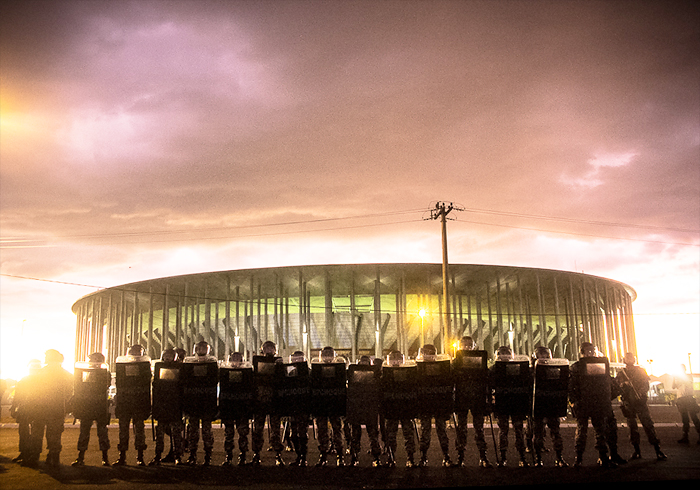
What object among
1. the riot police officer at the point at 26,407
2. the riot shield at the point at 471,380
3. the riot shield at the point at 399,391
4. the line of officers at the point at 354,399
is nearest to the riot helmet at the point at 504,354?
the line of officers at the point at 354,399

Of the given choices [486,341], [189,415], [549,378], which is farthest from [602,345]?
[189,415]

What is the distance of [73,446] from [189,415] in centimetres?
599

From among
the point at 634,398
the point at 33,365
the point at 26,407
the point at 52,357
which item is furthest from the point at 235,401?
the point at 634,398

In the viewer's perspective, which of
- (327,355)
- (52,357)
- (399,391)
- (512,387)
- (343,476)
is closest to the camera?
(343,476)

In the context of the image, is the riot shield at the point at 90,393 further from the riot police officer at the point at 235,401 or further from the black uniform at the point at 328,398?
the black uniform at the point at 328,398

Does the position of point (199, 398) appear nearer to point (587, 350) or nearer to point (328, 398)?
point (328, 398)

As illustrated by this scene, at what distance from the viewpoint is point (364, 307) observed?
147ft

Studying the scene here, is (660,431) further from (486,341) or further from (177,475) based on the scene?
(486,341)

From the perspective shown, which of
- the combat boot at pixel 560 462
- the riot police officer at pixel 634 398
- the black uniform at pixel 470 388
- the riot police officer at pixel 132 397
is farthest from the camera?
the riot police officer at pixel 634 398

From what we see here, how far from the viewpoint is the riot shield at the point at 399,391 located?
1092cm

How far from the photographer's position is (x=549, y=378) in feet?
36.8

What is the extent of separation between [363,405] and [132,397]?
478 centimetres

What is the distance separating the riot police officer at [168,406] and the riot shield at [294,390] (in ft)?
6.78

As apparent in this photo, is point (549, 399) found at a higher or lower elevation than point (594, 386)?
lower
